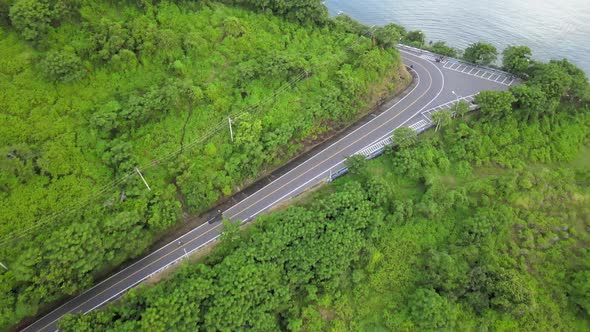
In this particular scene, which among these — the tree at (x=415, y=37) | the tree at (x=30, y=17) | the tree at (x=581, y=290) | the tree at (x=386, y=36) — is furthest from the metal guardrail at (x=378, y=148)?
the tree at (x=30, y=17)

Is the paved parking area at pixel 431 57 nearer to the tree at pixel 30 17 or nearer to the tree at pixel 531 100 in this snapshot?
the tree at pixel 531 100

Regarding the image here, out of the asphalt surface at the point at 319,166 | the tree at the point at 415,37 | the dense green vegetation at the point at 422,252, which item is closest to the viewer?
the dense green vegetation at the point at 422,252

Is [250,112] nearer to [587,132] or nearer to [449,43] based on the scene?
[587,132]

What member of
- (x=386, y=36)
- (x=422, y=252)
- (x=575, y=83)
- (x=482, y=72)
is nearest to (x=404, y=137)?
(x=422, y=252)

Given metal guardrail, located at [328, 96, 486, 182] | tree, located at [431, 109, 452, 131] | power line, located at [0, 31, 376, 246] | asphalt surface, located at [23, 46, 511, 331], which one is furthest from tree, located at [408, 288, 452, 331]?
power line, located at [0, 31, 376, 246]

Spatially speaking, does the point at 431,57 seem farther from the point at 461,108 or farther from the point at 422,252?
the point at 422,252

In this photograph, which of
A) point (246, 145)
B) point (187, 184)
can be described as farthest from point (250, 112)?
point (187, 184)

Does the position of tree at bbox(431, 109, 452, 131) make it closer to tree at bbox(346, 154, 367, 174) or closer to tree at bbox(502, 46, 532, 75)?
tree at bbox(346, 154, 367, 174)
